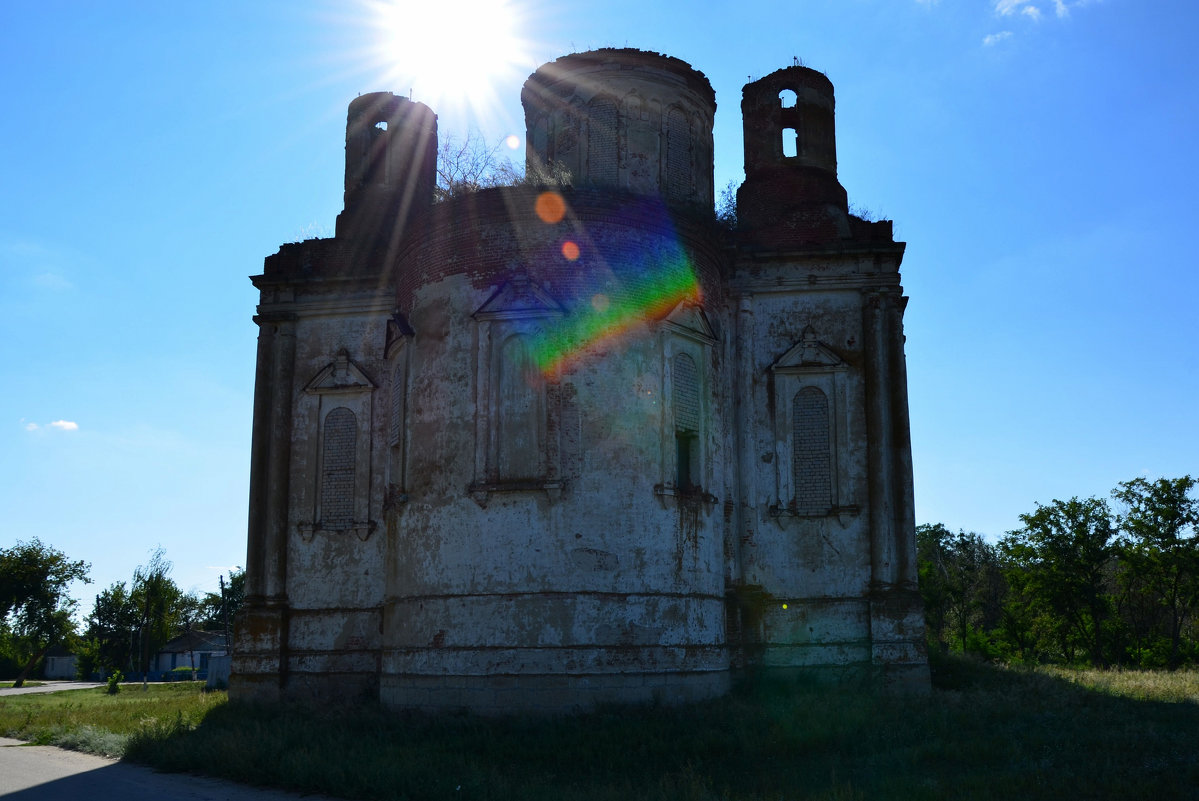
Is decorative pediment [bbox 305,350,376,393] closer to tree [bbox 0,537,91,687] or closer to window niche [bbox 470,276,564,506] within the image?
window niche [bbox 470,276,564,506]

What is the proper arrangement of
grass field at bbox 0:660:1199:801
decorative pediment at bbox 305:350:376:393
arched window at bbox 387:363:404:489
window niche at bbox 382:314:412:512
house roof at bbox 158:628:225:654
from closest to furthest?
grass field at bbox 0:660:1199:801 < window niche at bbox 382:314:412:512 < arched window at bbox 387:363:404:489 < decorative pediment at bbox 305:350:376:393 < house roof at bbox 158:628:225:654

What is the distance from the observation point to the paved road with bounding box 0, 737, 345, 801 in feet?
34.7

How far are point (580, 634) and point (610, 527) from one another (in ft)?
5.14

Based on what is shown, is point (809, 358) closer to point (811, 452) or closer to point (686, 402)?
point (811, 452)

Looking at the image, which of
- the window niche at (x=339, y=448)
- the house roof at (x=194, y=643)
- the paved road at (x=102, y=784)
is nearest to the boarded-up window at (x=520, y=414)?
the window niche at (x=339, y=448)

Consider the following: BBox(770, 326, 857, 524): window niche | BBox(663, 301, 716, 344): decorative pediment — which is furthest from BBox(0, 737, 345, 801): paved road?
BBox(770, 326, 857, 524): window niche

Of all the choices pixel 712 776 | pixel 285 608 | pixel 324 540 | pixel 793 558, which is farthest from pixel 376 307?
pixel 712 776

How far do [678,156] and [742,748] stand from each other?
11.0 m

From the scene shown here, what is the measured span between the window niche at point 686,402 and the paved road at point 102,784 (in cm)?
727

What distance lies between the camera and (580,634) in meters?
14.3

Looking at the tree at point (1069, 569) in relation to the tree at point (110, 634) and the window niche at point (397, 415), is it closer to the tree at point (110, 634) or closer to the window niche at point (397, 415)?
the window niche at point (397, 415)

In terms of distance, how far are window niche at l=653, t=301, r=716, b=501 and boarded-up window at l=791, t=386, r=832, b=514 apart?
7.31 ft

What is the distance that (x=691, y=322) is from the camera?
16.4m

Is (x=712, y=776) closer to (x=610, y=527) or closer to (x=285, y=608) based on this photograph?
(x=610, y=527)
